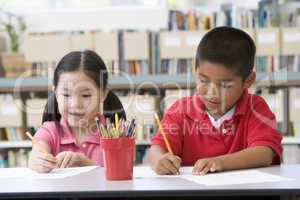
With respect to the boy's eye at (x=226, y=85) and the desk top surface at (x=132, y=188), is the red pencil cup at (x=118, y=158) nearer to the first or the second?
the desk top surface at (x=132, y=188)

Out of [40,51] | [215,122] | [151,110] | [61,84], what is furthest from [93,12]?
[215,122]

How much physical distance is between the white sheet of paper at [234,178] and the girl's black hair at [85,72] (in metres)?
0.59

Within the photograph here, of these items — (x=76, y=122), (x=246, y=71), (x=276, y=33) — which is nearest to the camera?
(x=246, y=71)

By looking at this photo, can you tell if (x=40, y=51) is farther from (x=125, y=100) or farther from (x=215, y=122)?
(x=215, y=122)

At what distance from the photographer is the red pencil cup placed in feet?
3.98

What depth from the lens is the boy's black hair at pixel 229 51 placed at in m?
1.55

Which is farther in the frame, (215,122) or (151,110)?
(151,110)

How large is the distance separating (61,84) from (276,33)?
6.33ft

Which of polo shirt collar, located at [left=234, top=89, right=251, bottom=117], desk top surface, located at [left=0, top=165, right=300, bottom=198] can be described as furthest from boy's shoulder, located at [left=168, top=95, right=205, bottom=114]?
desk top surface, located at [left=0, top=165, right=300, bottom=198]

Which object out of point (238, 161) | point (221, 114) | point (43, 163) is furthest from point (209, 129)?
point (43, 163)

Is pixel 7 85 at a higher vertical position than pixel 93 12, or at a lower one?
lower

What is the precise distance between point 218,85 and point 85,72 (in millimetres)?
495

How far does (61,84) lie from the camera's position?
174 centimetres

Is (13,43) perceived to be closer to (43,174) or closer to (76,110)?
(76,110)
